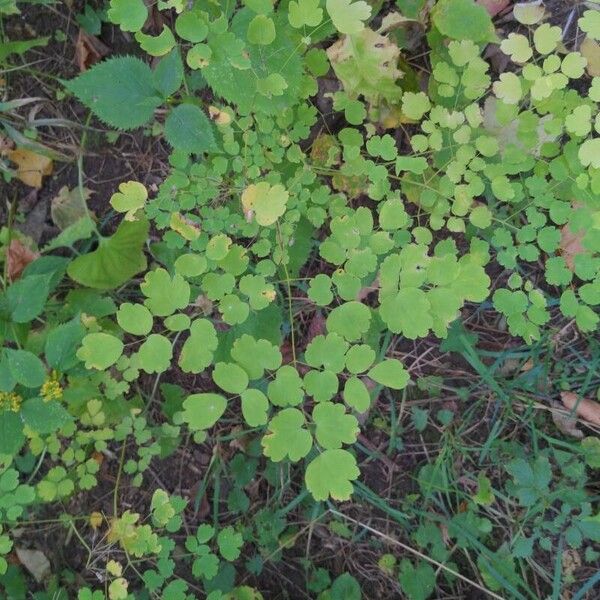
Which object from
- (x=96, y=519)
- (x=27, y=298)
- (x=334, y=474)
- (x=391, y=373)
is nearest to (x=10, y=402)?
(x=27, y=298)

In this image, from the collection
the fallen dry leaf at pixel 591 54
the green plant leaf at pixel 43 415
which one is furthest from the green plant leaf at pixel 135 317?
the fallen dry leaf at pixel 591 54

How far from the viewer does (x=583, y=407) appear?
201 centimetres

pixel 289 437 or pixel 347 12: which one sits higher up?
pixel 347 12

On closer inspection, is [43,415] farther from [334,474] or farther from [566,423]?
[566,423]

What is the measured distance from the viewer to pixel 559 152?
1812 mm

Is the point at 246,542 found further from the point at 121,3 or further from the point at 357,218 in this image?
the point at 121,3

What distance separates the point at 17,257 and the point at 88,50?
785 mm

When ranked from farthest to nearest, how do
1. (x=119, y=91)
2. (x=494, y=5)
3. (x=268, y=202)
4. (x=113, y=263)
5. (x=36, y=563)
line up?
(x=36, y=563) → (x=113, y=263) → (x=494, y=5) → (x=119, y=91) → (x=268, y=202)

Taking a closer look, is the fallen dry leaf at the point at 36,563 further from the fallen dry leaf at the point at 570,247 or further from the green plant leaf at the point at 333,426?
the fallen dry leaf at the point at 570,247

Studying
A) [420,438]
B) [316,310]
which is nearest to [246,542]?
[420,438]

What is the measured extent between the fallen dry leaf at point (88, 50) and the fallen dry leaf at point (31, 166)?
363 millimetres

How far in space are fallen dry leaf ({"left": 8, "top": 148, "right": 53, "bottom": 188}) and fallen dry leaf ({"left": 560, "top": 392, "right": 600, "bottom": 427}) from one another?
77.7 inches

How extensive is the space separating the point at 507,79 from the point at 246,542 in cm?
167

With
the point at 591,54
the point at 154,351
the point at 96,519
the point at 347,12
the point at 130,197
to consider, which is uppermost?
the point at 347,12
